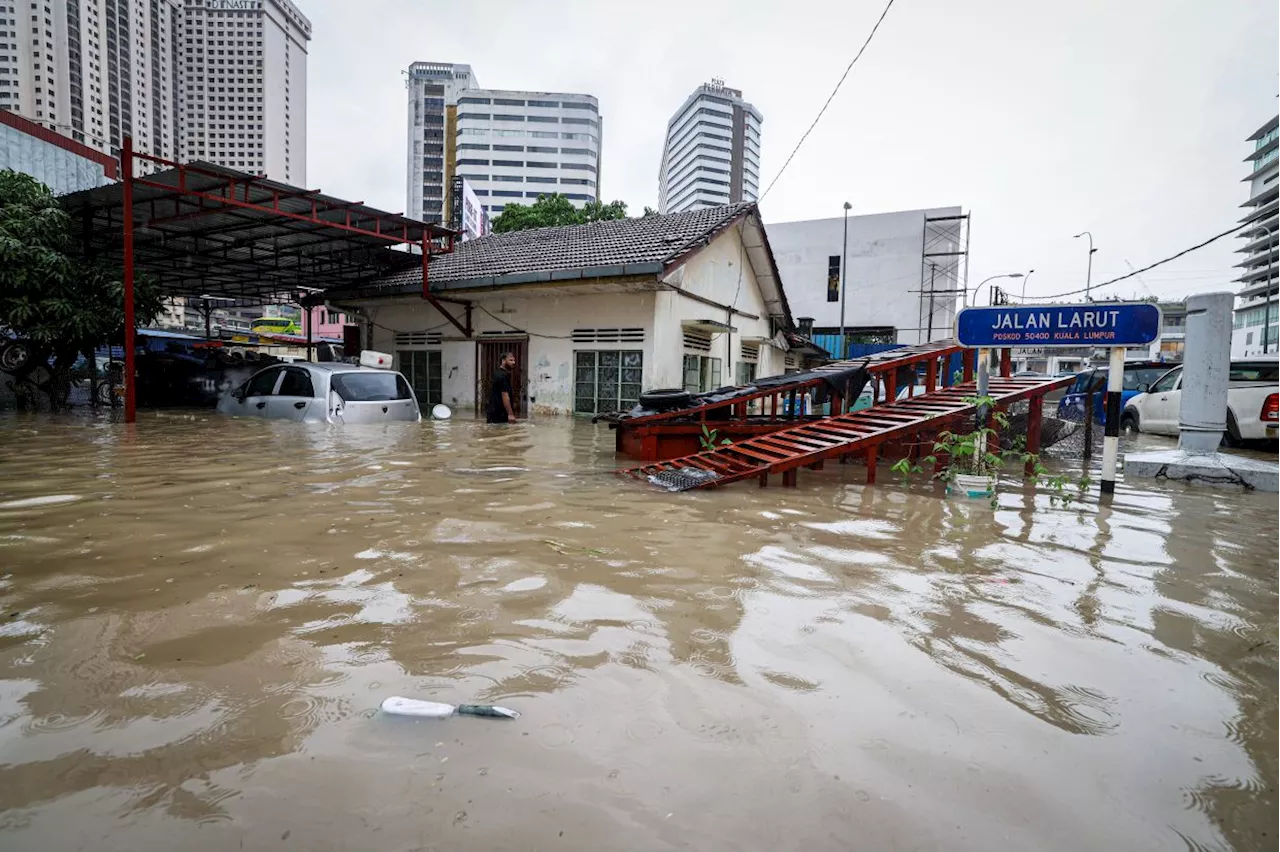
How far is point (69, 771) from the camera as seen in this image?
1594 mm

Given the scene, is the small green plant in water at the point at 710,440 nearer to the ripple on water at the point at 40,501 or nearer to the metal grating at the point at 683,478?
the metal grating at the point at 683,478

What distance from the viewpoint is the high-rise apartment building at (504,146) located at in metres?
93.1

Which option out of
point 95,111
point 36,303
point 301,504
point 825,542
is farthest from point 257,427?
point 95,111

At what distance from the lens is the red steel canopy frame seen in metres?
10.5

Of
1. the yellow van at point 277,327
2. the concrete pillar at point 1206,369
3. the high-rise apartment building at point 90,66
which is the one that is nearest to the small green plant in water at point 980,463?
the concrete pillar at point 1206,369

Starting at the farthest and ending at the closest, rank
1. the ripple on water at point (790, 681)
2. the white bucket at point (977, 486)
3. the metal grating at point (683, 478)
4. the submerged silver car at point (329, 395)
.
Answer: the submerged silver car at point (329, 395) → the white bucket at point (977, 486) → the metal grating at point (683, 478) → the ripple on water at point (790, 681)

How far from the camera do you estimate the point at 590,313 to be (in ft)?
44.5

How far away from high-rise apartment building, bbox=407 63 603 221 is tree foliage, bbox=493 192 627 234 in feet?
206

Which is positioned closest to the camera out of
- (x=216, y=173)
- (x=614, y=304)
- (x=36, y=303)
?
(x=216, y=173)

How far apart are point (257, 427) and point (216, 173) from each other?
4.31 m

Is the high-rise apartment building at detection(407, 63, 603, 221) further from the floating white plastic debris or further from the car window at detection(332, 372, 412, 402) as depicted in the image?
the floating white plastic debris

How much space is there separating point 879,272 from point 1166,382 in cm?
2426

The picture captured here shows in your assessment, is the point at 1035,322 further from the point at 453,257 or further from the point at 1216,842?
the point at 453,257

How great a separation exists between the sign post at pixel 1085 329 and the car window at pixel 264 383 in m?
9.48
